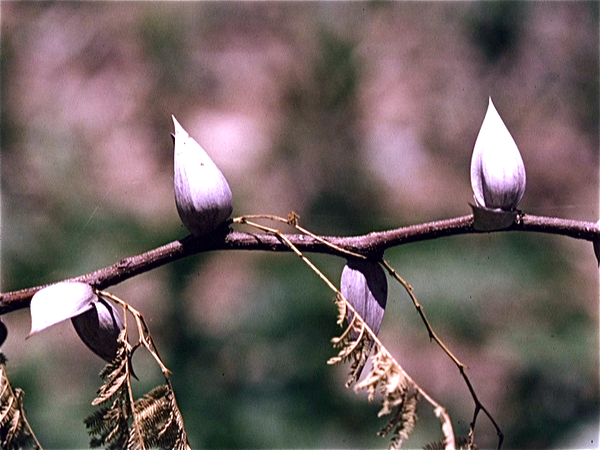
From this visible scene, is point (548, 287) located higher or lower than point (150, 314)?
higher

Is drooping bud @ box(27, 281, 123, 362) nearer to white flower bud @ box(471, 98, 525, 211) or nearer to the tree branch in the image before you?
the tree branch

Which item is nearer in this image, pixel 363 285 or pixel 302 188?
pixel 363 285

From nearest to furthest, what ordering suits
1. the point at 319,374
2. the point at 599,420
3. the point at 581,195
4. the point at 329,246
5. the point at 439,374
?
the point at 329,246
the point at 599,420
the point at 319,374
the point at 439,374
the point at 581,195

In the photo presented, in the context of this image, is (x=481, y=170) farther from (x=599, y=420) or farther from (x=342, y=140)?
(x=342, y=140)

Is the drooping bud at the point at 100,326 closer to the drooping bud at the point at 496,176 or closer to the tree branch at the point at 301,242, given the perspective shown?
the tree branch at the point at 301,242

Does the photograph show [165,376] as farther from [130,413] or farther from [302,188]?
[302,188]

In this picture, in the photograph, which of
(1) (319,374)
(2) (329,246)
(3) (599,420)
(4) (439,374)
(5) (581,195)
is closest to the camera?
(2) (329,246)

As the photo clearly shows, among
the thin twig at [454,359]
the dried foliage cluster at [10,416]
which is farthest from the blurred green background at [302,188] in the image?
the thin twig at [454,359]

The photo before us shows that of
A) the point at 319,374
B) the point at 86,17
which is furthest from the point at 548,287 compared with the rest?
the point at 86,17

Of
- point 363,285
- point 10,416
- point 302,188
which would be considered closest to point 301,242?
point 363,285
